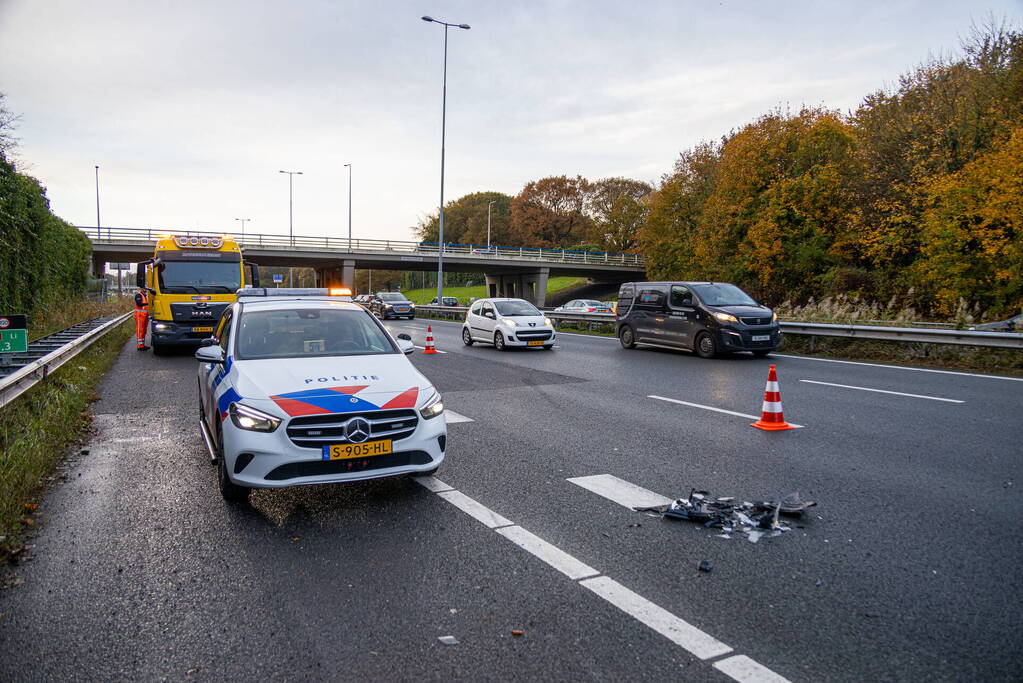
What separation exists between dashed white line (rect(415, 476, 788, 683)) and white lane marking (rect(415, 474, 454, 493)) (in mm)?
463

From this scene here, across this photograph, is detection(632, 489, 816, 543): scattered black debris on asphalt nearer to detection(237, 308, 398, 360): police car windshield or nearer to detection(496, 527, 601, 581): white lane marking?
detection(496, 527, 601, 581): white lane marking

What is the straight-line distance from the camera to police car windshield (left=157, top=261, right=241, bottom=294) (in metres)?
16.2

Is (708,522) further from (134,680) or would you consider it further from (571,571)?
(134,680)

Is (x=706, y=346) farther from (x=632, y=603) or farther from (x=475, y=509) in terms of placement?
(x=632, y=603)

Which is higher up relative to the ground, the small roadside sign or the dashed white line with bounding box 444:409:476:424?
the small roadside sign

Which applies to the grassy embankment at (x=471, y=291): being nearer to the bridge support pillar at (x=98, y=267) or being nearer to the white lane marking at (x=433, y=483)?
the bridge support pillar at (x=98, y=267)

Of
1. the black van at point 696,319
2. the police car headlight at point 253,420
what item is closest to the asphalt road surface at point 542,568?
the police car headlight at point 253,420

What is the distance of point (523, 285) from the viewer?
236ft

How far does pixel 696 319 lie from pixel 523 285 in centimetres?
5593

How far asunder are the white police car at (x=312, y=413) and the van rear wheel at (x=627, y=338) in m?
12.9

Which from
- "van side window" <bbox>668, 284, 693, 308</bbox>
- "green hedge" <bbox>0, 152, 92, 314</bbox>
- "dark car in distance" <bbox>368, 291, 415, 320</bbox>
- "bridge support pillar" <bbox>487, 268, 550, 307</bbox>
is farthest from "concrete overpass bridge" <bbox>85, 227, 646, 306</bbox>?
"van side window" <bbox>668, 284, 693, 308</bbox>

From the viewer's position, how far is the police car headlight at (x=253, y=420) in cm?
471

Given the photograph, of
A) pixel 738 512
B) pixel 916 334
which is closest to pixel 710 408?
pixel 738 512

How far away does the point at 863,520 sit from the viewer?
478cm
